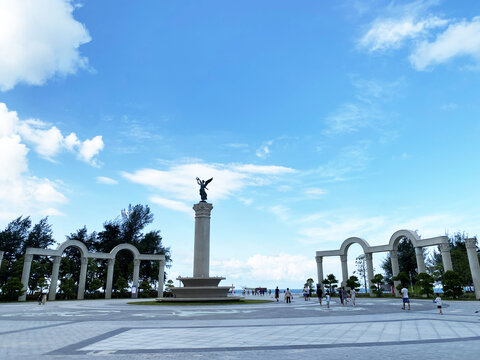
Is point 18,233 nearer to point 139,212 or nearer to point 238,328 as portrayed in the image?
point 139,212

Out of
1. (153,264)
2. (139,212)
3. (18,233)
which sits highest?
(139,212)

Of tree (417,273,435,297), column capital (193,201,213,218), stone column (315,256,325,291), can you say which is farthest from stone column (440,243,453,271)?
column capital (193,201,213,218)

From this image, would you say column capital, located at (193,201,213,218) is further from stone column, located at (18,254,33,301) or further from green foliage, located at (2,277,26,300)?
stone column, located at (18,254,33,301)

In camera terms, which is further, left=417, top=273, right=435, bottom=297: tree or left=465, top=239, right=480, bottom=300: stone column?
left=417, top=273, right=435, bottom=297: tree

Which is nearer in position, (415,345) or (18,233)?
(415,345)

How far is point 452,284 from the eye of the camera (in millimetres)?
33625

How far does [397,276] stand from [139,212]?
47.7 m

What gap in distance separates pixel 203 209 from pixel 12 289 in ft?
75.1

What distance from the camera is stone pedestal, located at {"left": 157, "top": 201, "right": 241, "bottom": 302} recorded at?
102ft

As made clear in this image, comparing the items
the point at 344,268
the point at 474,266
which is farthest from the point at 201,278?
the point at 474,266

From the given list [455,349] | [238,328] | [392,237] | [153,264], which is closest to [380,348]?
[455,349]

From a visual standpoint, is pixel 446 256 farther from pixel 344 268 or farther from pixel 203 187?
pixel 203 187

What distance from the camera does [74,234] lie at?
63188 millimetres

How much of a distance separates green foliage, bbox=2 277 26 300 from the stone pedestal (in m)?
17.0
